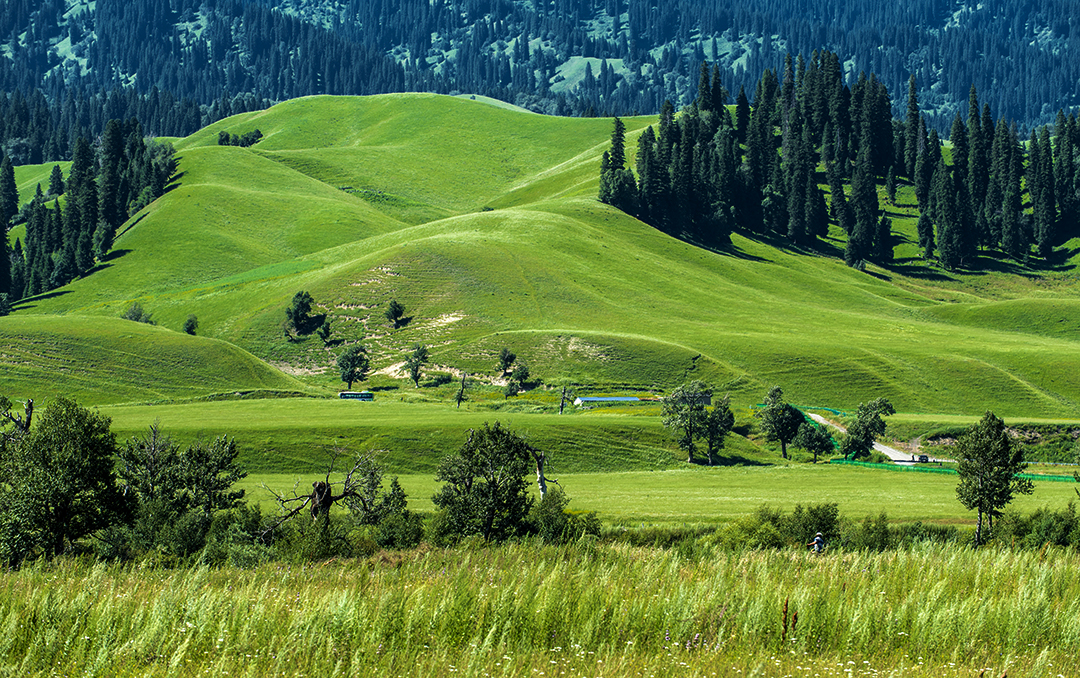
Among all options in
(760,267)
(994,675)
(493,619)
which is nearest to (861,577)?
(994,675)

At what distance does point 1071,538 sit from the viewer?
38.0m

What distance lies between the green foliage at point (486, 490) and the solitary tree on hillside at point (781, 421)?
60.5 meters

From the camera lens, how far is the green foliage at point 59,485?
32.1 metres

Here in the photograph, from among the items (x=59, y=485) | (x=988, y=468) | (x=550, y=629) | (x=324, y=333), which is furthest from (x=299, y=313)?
(x=550, y=629)

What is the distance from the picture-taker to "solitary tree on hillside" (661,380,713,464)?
286 feet

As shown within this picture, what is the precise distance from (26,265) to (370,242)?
8191cm

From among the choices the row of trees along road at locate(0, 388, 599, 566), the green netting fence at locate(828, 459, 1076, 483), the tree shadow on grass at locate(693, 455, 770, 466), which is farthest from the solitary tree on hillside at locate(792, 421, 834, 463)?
the row of trees along road at locate(0, 388, 599, 566)

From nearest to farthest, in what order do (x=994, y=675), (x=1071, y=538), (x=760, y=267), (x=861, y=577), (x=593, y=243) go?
(x=994, y=675)
(x=861, y=577)
(x=1071, y=538)
(x=593, y=243)
(x=760, y=267)

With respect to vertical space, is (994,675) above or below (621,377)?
above

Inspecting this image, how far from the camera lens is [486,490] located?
3825 centimetres

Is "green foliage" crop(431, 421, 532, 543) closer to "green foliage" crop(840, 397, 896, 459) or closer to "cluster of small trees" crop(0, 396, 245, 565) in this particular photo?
"cluster of small trees" crop(0, 396, 245, 565)

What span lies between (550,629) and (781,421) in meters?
87.3

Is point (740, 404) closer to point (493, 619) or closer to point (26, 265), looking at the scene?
point (493, 619)

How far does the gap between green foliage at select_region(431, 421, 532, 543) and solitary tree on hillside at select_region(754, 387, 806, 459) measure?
60543 millimetres
